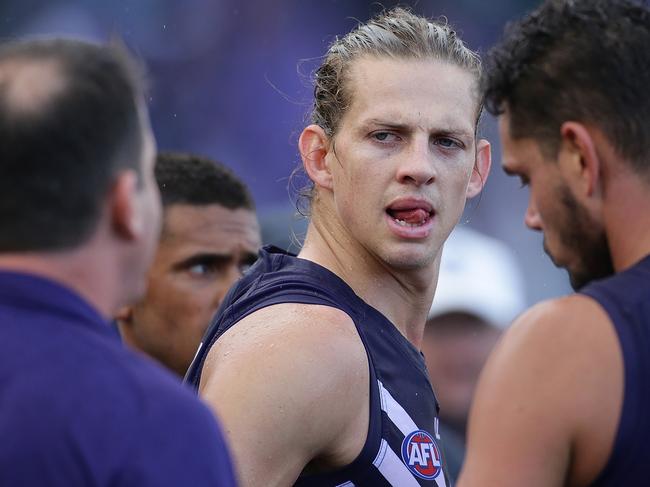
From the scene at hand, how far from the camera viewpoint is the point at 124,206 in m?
1.88

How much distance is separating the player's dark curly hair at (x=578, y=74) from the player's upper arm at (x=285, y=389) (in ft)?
2.75

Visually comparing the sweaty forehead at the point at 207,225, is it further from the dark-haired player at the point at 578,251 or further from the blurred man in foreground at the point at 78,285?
the blurred man in foreground at the point at 78,285

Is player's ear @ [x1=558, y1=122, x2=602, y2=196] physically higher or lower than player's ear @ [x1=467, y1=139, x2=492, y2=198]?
lower

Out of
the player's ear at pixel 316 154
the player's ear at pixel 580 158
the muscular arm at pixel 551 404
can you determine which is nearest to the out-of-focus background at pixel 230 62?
the player's ear at pixel 316 154

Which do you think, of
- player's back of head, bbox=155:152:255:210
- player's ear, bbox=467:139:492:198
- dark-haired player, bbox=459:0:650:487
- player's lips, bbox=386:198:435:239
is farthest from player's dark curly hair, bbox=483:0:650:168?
player's back of head, bbox=155:152:255:210

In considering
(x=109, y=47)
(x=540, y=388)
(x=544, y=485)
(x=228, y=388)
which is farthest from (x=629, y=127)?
(x=228, y=388)

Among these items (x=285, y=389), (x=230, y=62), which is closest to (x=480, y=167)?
(x=285, y=389)

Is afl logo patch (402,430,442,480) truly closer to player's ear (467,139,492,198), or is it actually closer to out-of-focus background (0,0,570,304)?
player's ear (467,139,492,198)

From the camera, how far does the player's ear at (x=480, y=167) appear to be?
395 cm

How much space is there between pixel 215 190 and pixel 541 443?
3.21m

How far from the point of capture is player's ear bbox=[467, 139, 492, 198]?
156 inches

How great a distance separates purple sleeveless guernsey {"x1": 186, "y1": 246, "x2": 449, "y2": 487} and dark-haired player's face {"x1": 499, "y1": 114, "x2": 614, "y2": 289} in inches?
34.9

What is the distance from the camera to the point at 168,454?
5.78 ft

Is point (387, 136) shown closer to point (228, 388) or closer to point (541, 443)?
point (228, 388)
